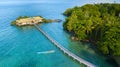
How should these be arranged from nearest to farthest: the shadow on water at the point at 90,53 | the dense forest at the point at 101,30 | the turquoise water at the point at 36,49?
the dense forest at the point at 101,30
the shadow on water at the point at 90,53
the turquoise water at the point at 36,49

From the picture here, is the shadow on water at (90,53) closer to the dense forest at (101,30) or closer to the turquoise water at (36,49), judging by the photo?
the turquoise water at (36,49)

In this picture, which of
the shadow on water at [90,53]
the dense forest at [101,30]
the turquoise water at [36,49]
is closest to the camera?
the dense forest at [101,30]

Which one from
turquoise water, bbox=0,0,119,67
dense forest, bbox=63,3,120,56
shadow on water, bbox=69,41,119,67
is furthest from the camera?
turquoise water, bbox=0,0,119,67

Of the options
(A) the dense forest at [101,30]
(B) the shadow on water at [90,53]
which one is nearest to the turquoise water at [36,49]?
(B) the shadow on water at [90,53]

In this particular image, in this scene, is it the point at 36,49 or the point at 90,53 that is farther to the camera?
the point at 36,49

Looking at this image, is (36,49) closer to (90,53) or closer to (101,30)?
(90,53)

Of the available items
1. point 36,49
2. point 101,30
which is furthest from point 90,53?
point 36,49

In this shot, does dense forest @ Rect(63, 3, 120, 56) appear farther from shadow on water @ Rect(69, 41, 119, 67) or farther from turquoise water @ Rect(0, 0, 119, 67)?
turquoise water @ Rect(0, 0, 119, 67)

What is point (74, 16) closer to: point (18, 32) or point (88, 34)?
Answer: point (88, 34)

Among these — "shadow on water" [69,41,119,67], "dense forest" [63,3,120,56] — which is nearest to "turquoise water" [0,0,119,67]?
Result: "shadow on water" [69,41,119,67]

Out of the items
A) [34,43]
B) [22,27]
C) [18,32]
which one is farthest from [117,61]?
Answer: [22,27]

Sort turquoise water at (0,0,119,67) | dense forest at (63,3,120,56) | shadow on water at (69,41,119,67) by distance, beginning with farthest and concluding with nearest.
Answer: turquoise water at (0,0,119,67) < shadow on water at (69,41,119,67) < dense forest at (63,3,120,56)

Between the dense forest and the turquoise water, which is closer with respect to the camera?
the dense forest
